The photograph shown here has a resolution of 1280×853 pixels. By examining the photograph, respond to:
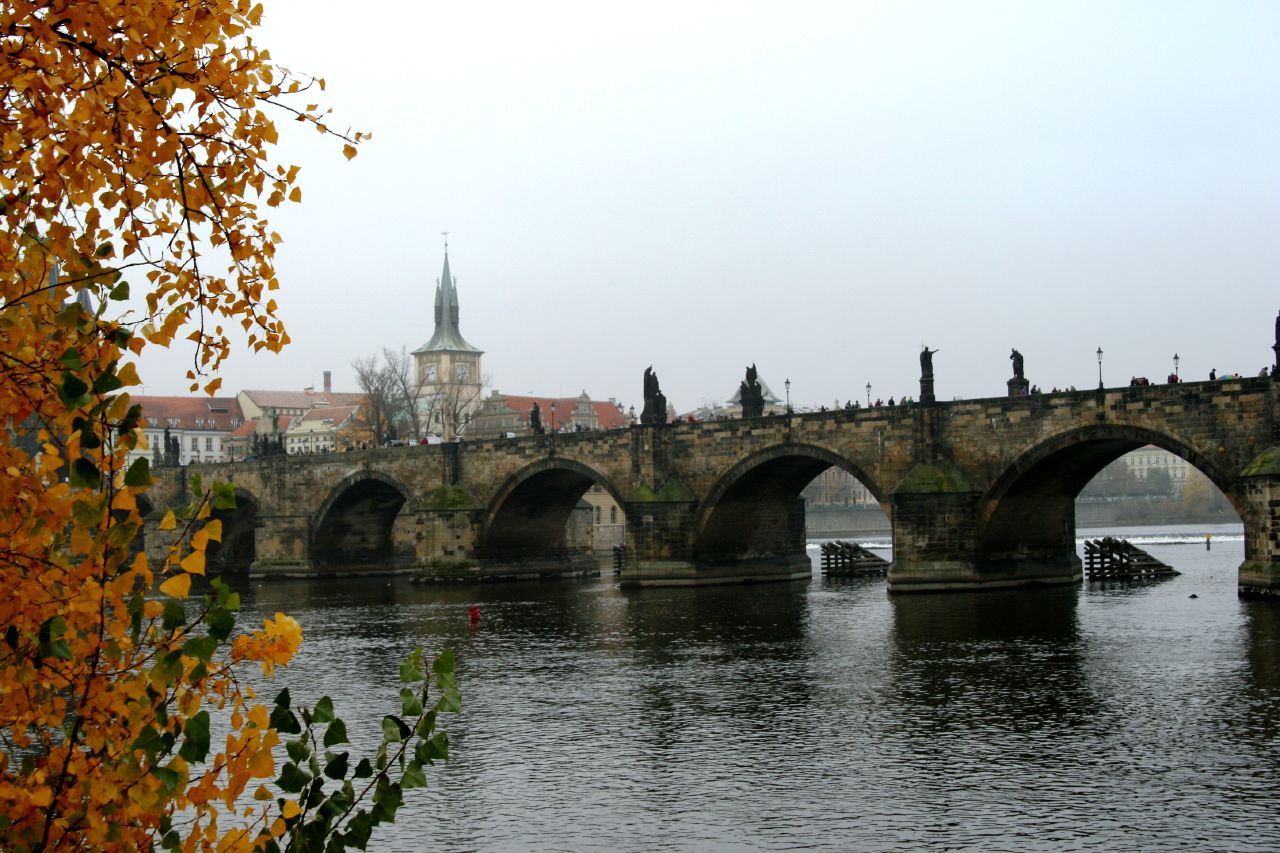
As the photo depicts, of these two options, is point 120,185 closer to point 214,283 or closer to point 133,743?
point 214,283

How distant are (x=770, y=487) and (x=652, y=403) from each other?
5.17 m

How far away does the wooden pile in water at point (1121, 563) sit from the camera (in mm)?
47719

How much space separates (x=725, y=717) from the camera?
2072 cm

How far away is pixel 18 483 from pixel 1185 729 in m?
17.4

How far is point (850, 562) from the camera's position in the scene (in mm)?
54531

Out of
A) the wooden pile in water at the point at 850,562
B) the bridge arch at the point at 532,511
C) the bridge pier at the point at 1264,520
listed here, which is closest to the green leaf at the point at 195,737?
the bridge pier at the point at 1264,520

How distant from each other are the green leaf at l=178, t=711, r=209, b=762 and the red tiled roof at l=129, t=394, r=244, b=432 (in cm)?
12908

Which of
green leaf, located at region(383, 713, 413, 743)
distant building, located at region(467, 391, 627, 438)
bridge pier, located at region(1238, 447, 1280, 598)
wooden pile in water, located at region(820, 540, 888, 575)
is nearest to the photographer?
green leaf, located at region(383, 713, 413, 743)

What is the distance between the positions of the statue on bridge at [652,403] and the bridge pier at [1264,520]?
2134 centimetres

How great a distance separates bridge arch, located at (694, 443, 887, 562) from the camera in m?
46.4

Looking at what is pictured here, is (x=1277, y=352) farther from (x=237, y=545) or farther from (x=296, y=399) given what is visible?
(x=296, y=399)

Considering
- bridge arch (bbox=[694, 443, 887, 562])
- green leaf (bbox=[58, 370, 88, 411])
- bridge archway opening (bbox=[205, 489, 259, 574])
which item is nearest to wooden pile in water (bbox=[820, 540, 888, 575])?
bridge arch (bbox=[694, 443, 887, 562])

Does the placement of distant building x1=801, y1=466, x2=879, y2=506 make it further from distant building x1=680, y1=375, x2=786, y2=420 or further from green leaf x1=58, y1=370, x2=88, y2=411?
green leaf x1=58, y1=370, x2=88, y2=411

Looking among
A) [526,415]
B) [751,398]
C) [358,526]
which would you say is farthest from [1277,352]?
[526,415]
